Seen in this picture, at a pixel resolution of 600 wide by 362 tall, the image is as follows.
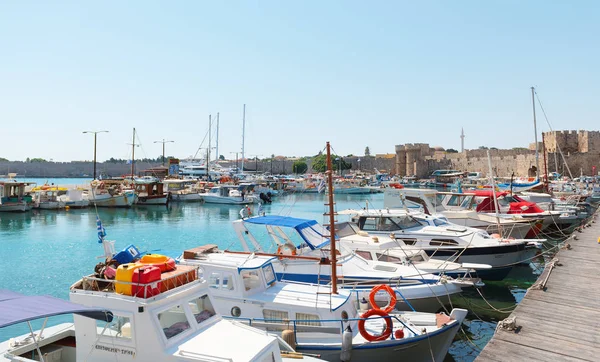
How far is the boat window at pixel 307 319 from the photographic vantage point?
29.9 ft

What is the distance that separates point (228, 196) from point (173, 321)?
46.2 metres

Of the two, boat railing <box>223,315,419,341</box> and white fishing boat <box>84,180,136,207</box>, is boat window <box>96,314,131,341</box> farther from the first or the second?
white fishing boat <box>84,180,136,207</box>

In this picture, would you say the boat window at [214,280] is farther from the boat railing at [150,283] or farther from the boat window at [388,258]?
the boat window at [388,258]

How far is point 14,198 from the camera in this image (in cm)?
4369

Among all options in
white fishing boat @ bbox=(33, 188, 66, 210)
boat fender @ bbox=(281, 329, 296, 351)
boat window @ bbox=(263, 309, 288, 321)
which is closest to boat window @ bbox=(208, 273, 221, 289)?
boat window @ bbox=(263, 309, 288, 321)

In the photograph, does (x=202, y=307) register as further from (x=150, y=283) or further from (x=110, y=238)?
(x=110, y=238)

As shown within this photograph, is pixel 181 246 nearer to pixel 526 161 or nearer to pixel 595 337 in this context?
pixel 595 337

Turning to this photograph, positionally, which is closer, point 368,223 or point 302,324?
point 302,324

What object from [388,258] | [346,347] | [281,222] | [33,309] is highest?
[281,222]

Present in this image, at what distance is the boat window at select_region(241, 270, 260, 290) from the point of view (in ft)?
32.4

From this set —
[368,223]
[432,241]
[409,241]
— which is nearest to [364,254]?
[409,241]

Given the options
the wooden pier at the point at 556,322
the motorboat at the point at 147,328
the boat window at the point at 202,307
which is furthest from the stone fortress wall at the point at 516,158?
the motorboat at the point at 147,328

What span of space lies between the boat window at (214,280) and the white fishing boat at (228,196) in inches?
1652

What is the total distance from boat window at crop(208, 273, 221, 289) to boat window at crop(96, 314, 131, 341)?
3.21 meters
